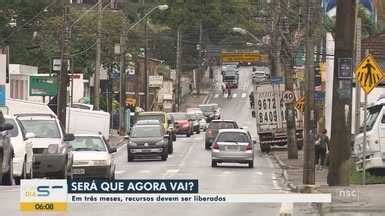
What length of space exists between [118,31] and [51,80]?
686 inches

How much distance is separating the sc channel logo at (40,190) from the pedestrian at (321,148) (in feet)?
89.1

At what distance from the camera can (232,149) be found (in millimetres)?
39562

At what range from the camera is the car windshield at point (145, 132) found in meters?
42.3

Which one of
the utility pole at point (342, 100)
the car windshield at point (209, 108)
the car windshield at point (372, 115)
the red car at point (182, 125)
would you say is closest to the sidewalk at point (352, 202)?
the utility pole at point (342, 100)

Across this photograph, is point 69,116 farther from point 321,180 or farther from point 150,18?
point 150,18

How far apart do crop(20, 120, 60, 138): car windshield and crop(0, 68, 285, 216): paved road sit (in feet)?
11.7

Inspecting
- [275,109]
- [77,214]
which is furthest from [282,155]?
[77,214]

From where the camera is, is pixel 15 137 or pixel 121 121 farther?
pixel 121 121

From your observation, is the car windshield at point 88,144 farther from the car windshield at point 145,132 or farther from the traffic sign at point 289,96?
the traffic sign at point 289,96

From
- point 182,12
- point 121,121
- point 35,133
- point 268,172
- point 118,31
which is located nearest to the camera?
point 35,133

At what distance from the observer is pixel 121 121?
68.2 meters

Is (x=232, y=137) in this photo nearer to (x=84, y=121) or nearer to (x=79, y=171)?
(x=79, y=171)

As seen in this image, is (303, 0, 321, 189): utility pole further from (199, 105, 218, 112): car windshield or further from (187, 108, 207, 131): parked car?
(199, 105, 218, 112): car windshield

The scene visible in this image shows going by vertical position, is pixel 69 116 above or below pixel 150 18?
below
